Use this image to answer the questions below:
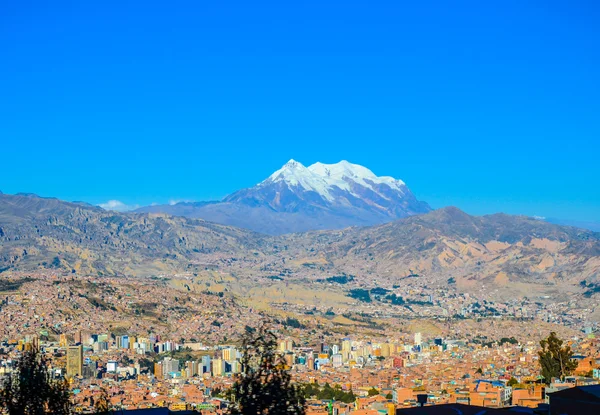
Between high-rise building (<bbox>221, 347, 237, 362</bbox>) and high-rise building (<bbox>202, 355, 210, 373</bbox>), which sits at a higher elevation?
high-rise building (<bbox>221, 347, 237, 362</bbox>)

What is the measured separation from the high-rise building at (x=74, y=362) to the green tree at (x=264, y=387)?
36514mm

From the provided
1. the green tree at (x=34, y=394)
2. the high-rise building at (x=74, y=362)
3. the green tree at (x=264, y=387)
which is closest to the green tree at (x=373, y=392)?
the high-rise building at (x=74, y=362)

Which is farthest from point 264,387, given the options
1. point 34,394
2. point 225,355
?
point 225,355

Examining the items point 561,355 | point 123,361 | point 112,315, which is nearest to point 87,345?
point 123,361

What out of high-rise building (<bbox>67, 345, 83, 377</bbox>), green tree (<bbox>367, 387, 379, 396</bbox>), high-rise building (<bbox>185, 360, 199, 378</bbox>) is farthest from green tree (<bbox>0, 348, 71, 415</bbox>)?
high-rise building (<bbox>185, 360, 199, 378</bbox>)

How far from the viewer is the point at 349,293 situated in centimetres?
14050

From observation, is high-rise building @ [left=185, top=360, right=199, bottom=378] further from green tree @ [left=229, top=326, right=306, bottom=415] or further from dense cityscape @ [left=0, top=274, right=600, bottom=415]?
green tree @ [left=229, top=326, right=306, bottom=415]

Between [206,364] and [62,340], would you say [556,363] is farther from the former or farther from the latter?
[62,340]

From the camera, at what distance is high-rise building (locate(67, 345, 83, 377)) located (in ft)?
160

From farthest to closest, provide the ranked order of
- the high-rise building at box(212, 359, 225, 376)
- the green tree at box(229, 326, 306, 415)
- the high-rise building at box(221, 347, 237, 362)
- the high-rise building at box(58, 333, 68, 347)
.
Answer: the high-rise building at box(58, 333, 68, 347), the high-rise building at box(221, 347, 237, 362), the high-rise building at box(212, 359, 225, 376), the green tree at box(229, 326, 306, 415)

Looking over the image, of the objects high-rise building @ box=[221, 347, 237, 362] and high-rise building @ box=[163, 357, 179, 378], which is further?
high-rise building @ box=[221, 347, 237, 362]

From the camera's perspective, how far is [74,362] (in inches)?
1986

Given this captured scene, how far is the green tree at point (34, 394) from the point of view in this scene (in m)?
13.8

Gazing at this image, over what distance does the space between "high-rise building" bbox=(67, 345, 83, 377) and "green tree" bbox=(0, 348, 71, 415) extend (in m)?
34.1
